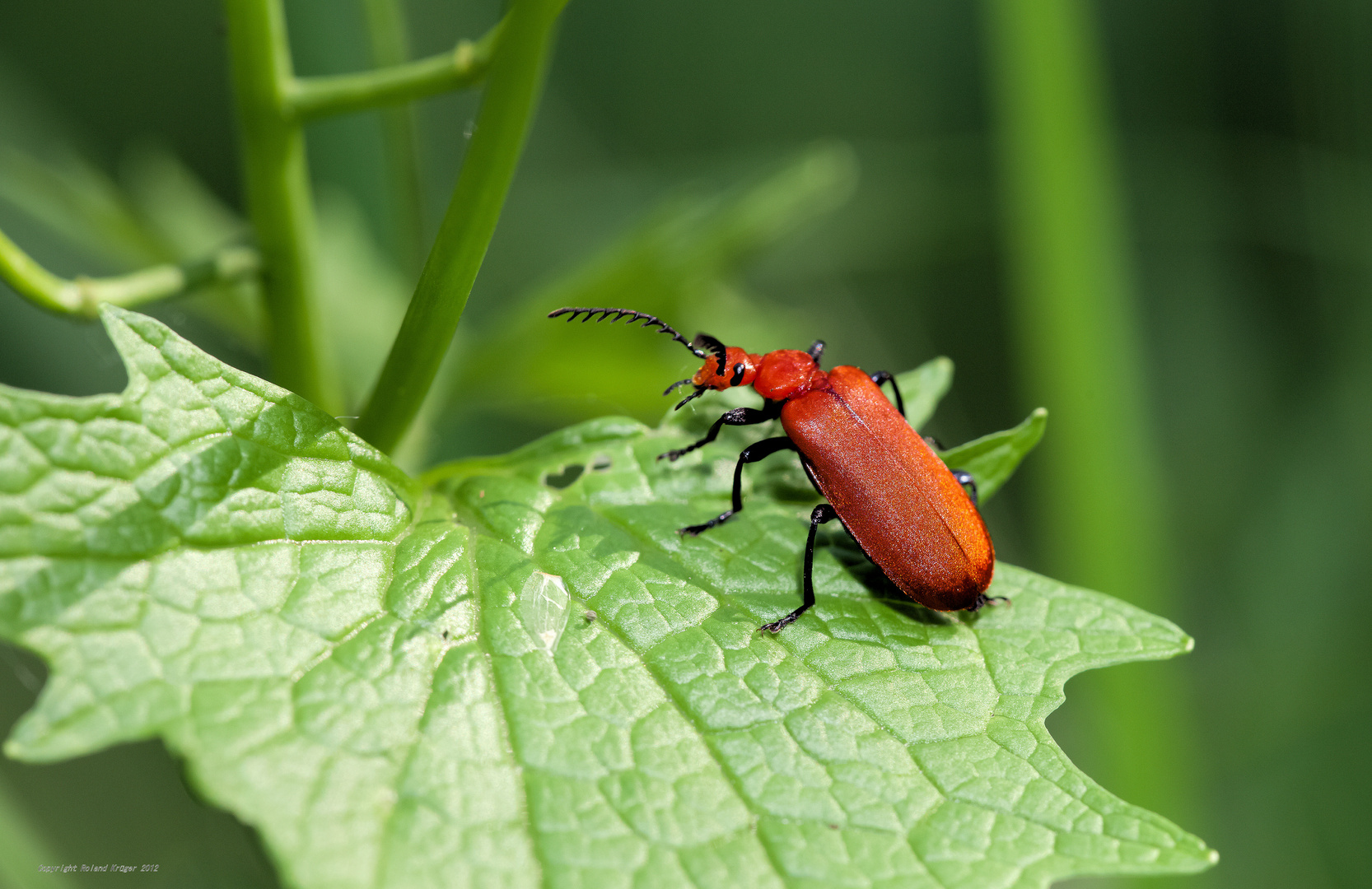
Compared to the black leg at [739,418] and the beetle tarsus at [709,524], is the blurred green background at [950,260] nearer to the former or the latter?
the black leg at [739,418]

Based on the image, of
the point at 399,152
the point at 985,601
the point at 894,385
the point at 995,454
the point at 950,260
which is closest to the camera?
the point at 985,601

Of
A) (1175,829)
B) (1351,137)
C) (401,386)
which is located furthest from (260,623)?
(1351,137)

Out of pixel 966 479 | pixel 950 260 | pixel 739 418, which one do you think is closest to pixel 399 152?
pixel 739 418

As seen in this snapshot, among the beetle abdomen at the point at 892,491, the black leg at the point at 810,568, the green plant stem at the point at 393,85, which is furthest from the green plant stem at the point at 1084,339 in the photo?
the green plant stem at the point at 393,85

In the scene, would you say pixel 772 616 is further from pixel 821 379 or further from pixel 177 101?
pixel 177 101

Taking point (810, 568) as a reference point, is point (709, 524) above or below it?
above

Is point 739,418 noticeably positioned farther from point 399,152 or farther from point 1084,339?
point 1084,339

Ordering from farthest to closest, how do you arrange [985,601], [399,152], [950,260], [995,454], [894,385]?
1. [950,260]
2. [399,152]
3. [894,385]
4. [995,454]
5. [985,601]
